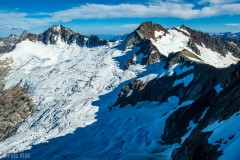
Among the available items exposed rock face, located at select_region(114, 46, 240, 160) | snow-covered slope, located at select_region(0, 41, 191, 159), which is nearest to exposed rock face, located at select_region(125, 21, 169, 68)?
snow-covered slope, located at select_region(0, 41, 191, 159)

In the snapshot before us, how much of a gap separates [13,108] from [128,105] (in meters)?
57.3

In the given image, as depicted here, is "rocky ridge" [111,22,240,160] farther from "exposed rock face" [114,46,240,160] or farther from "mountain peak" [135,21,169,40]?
"mountain peak" [135,21,169,40]

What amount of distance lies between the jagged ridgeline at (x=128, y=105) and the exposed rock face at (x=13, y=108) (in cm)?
50

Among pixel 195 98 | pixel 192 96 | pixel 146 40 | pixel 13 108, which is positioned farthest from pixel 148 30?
pixel 195 98

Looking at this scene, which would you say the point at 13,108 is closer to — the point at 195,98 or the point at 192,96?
the point at 192,96

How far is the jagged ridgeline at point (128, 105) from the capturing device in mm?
49812

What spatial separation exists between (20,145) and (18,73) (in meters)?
95.6

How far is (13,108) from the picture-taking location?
5659 inches

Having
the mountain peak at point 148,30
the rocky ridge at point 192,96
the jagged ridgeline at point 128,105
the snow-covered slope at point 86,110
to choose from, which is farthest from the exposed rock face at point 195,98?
the mountain peak at point 148,30

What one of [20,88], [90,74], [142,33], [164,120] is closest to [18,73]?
[20,88]

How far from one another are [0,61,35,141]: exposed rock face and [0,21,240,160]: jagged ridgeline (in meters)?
0.50

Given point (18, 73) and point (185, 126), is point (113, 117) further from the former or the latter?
point (18, 73)

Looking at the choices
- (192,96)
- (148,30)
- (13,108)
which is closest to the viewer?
(192,96)

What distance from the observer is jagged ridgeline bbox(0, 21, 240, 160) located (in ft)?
163
